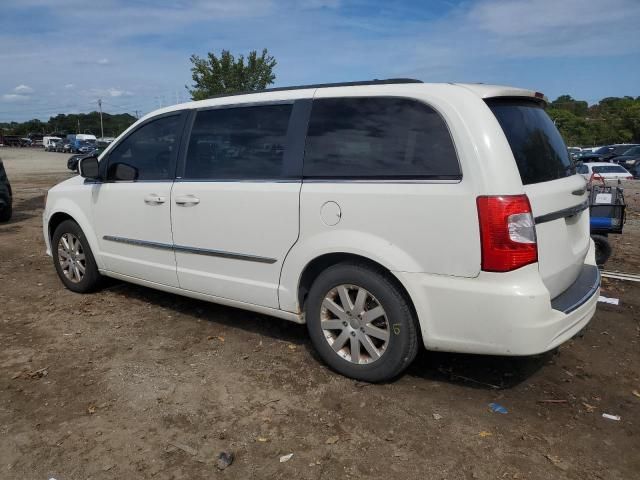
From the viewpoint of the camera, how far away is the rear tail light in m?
2.79

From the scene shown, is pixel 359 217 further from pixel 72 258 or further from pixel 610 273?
pixel 610 273

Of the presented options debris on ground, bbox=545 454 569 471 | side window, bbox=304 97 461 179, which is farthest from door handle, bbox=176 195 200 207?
debris on ground, bbox=545 454 569 471

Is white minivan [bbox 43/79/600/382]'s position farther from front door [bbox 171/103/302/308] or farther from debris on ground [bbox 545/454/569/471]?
debris on ground [bbox 545/454/569/471]

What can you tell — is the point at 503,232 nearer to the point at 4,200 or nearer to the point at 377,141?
the point at 377,141

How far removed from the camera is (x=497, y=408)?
315cm

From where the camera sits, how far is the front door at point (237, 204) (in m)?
3.61

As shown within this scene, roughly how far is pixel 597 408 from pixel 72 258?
4745 millimetres

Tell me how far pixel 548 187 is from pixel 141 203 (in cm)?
314

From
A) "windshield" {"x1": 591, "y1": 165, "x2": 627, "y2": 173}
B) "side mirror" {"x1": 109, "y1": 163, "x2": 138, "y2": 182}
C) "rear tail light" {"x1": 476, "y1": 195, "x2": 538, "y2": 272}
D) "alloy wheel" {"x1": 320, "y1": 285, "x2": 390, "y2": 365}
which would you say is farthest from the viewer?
"windshield" {"x1": 591, "y1": 165, "x2": 627, "y2": 173}

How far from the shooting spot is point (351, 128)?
3354mm

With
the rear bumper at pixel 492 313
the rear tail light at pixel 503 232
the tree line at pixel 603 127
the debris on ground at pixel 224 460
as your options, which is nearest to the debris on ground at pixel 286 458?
the debris on ground at pixel 224 460

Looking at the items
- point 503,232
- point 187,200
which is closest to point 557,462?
point 503,232

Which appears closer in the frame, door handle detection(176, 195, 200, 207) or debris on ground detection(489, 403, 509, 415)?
debris on ground detection(489, 403, 509, 415)

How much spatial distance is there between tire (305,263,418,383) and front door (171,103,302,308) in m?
0.40
